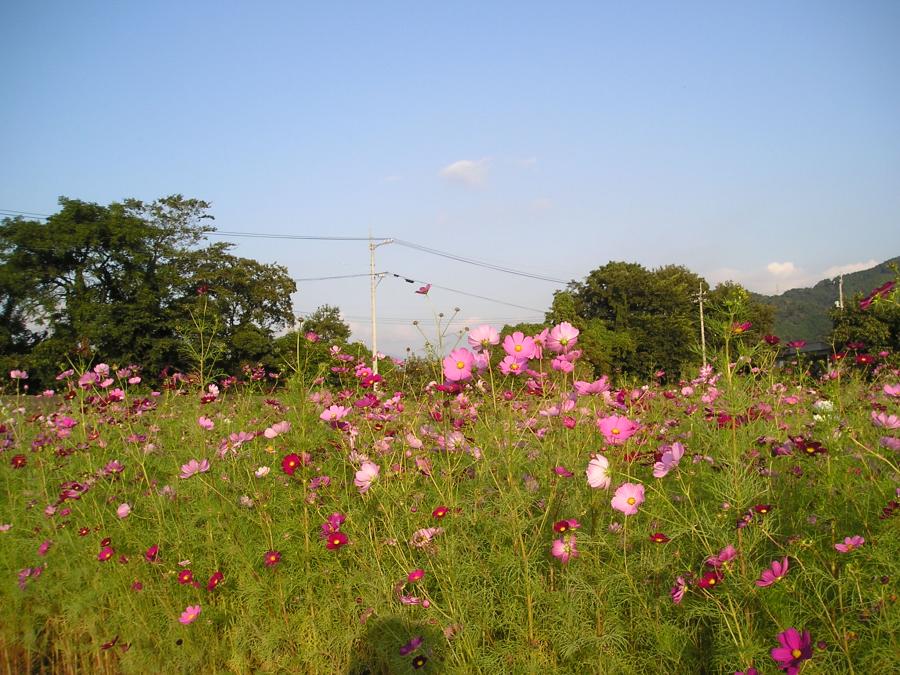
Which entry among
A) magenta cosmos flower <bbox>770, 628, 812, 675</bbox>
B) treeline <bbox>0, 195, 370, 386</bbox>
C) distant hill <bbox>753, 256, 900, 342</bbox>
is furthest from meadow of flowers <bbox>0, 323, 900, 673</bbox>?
distant hill <bbox>753, 256, 900, 342</bbox>

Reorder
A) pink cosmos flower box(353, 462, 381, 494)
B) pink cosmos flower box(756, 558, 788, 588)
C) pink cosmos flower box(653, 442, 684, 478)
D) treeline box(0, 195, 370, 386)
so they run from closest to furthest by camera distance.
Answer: pink cosmos flower box(756, 558, 788, 588), pink cosmos flower box(653, 442, 684, 478), pink cosmos flower box(353, 462, 381, 494), treeline box(0, 195, 370, 386)

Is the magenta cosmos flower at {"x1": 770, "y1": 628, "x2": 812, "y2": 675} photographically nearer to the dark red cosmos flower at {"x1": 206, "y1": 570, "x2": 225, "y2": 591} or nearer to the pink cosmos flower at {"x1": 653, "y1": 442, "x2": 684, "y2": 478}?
the pink cosmos flower at {"x1": 653, "y1": 442, "x2": 684, "y2": 478}

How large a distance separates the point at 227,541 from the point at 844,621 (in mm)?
2066

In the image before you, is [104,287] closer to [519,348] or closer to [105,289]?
[105,289]

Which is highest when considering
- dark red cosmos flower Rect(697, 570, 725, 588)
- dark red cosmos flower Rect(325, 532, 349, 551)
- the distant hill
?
dark red cosmos flower Rect(697, 570, 725, 588)

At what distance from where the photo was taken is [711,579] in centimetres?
152

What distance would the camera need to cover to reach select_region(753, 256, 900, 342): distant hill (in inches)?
2052

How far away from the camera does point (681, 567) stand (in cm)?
183

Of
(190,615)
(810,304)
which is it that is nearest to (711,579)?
(190,615)

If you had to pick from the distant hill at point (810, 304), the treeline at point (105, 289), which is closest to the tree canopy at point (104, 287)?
the treeline at point (105, 289)

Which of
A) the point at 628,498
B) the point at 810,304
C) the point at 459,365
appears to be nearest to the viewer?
the point at 628,498

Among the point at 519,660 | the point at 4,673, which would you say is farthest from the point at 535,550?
the point at 4,673

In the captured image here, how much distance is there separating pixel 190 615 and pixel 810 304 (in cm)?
7139

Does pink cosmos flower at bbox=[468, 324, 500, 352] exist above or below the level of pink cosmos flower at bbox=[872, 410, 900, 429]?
above
